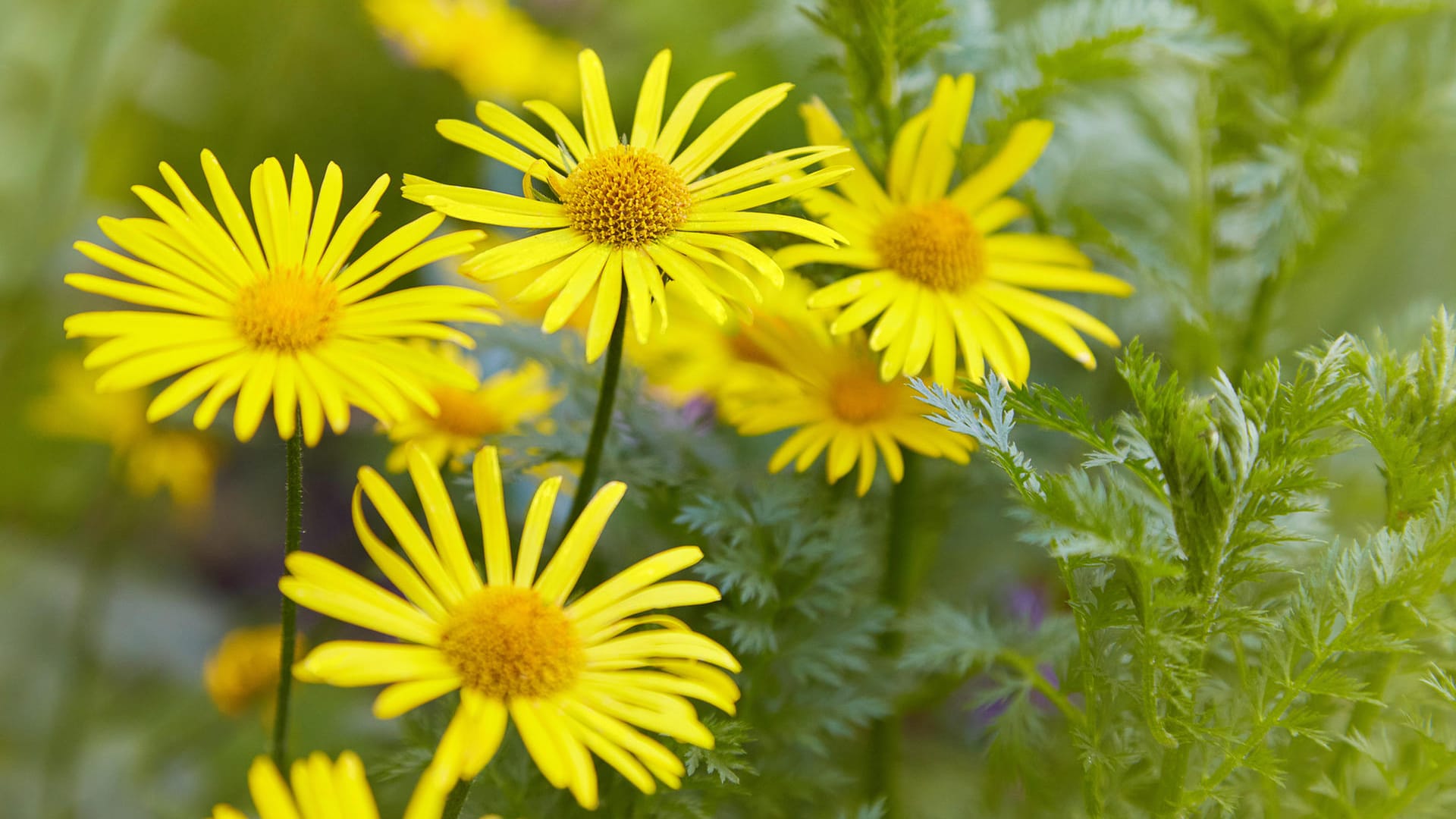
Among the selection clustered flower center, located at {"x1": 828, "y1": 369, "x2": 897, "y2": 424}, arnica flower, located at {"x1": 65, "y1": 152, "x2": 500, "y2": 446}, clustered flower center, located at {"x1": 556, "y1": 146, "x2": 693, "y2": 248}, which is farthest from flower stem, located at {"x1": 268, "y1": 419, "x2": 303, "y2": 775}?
clustered flower center, located at {"x1": 828, "y1": 369, "x2": 897, "y2": 424}

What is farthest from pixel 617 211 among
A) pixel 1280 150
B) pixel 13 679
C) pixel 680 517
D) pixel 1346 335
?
pixel 13 679

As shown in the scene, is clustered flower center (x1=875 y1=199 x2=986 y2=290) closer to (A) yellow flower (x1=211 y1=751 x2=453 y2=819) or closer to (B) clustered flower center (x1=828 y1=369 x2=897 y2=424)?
(B) clustered flower center (x1=828 y1=369 x2=897 y2=424)

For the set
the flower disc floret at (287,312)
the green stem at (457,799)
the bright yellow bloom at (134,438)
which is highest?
the bright yellow bloom at (134,438)

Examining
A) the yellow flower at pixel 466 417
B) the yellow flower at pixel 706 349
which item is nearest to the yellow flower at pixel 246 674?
the yellow flower at pixel 466 417

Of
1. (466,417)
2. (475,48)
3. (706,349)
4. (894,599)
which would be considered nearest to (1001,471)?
(894,599)

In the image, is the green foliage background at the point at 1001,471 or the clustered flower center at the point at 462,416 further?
the clustered flower center at the point at 462,416

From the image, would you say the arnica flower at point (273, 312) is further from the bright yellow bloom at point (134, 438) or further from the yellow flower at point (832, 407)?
the bright yellow bloom at point (134, 438)

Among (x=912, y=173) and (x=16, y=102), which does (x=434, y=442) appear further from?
(x=16, y=102)
